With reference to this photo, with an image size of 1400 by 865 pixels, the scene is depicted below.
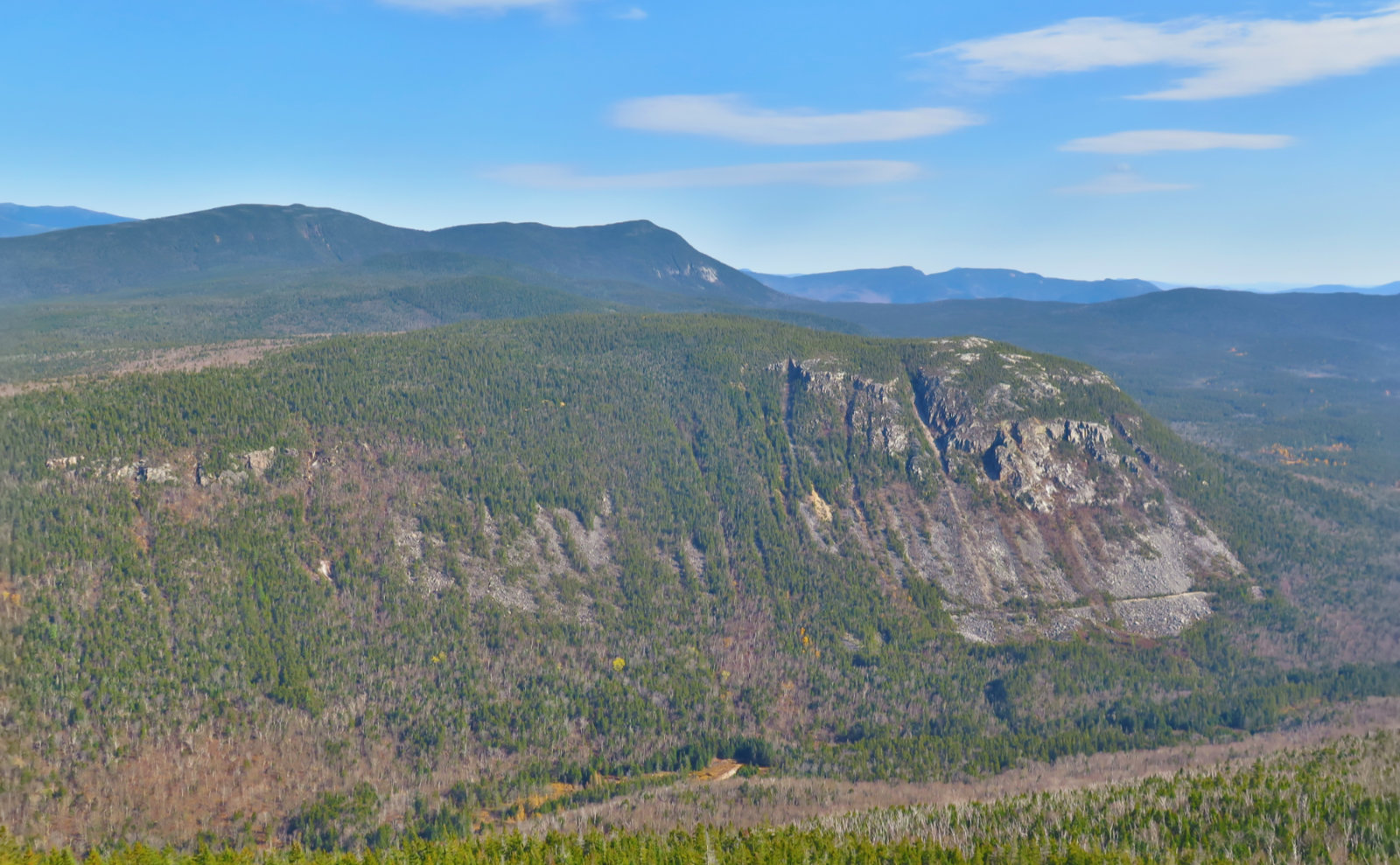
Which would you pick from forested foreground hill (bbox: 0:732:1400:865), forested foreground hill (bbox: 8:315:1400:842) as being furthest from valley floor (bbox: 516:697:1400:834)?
forested foreground hill (bbox: 0:732:1400:865)

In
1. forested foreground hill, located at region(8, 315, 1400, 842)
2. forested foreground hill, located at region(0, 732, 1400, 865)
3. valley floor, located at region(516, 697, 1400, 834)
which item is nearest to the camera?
forested foreground hill, located at region(0, 732, 1400, 865)

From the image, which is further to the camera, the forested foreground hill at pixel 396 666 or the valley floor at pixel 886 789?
the forested foreground hill at pixel 396 666

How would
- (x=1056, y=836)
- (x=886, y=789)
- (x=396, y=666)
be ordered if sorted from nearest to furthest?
1. (x=1056, y=836)
2. (x=886, y=789)
3. (x=396, y=666)

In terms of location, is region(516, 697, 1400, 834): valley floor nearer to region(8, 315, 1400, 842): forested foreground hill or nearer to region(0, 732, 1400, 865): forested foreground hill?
region(8, 315, 1400, 842): forested foreground hill

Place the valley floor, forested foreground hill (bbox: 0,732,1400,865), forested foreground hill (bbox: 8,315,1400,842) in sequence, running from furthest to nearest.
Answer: forested foreground hill (bbox: 8,315,1400,842) → the valley floor → forested foreground hill (bbox: 0,732,1400,865)

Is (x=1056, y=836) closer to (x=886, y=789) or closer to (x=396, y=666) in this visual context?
(x=886, y=789)

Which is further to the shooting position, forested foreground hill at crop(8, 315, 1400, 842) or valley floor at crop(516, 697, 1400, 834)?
forested foreground hill at crop(8, 315, 1400, 842)

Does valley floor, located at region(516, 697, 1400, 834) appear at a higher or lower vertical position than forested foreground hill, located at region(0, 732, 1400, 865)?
lower

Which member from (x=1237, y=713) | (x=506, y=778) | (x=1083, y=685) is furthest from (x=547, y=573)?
(x=1237, y=713)

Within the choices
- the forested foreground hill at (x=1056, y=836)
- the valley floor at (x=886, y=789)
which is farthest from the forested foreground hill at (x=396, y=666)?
the forested foreground hill at (x=1056, y=836)

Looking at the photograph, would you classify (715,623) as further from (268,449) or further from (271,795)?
(268,449)

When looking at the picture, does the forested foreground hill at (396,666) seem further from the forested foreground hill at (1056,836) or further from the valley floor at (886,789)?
the forested foreground hill at (1056,836)

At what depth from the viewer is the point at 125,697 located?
434 ft

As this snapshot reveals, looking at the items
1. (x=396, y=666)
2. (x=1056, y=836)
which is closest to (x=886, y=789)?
(x=1056, y=836)
